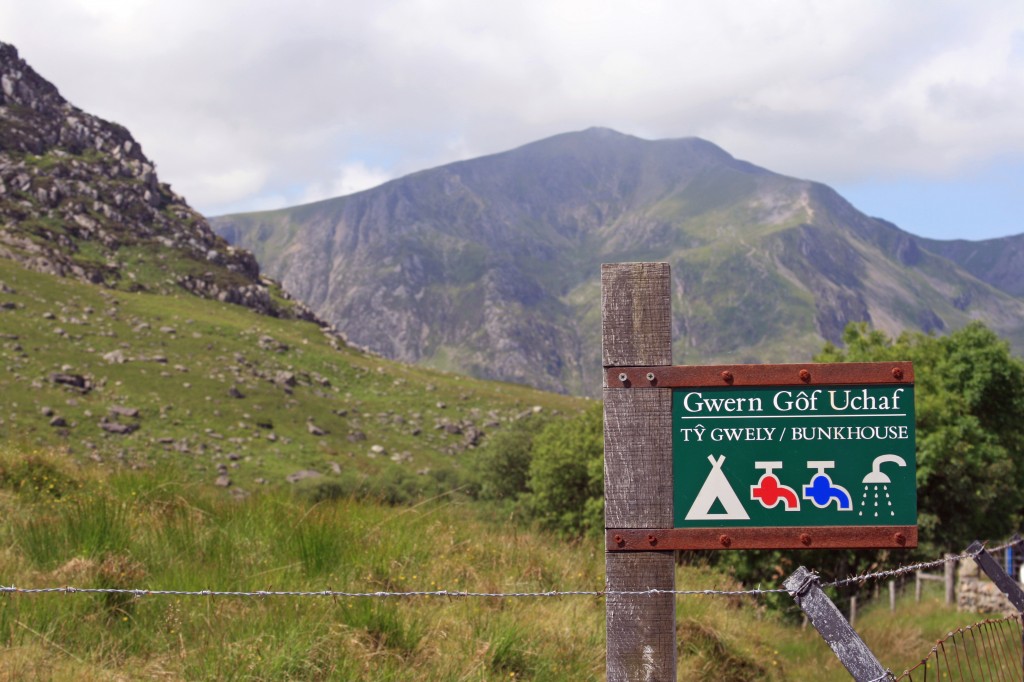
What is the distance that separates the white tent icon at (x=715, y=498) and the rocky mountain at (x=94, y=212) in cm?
9616

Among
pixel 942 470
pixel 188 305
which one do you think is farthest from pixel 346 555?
pixel 188 305

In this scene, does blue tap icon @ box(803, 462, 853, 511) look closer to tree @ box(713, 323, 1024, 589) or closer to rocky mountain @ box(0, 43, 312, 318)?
tree @ box(713, 323, 1024, 589)

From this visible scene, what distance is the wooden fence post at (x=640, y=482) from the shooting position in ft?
12.7

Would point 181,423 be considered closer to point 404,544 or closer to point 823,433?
point 404,544

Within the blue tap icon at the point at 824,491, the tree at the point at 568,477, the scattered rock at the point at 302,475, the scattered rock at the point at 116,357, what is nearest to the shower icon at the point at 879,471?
the blue tap icon at the point at 824,491

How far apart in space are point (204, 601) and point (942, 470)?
2749 cm

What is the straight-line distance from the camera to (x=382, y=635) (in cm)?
537

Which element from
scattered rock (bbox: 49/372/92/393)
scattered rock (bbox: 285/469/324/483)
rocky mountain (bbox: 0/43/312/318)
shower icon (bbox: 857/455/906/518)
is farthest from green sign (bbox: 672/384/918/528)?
rocky mountain (bbox: 0/43/312/318)

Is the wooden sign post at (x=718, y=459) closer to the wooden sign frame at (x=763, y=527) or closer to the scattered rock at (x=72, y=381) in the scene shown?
the wooden sign frame at (x=763, y=527)

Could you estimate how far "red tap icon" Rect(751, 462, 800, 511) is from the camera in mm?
3820

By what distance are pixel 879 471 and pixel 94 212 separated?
404 feet

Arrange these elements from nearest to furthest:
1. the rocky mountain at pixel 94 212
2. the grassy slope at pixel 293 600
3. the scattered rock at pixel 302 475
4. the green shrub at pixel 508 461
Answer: the grassy slope at pixel 293 600
the green shrub at pixel 508 461
the scattered rock at pixel 302 475
the rocky mountain at pixel 94 212

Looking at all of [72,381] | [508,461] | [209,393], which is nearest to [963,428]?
[508,461]

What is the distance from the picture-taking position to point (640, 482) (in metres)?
3.91
